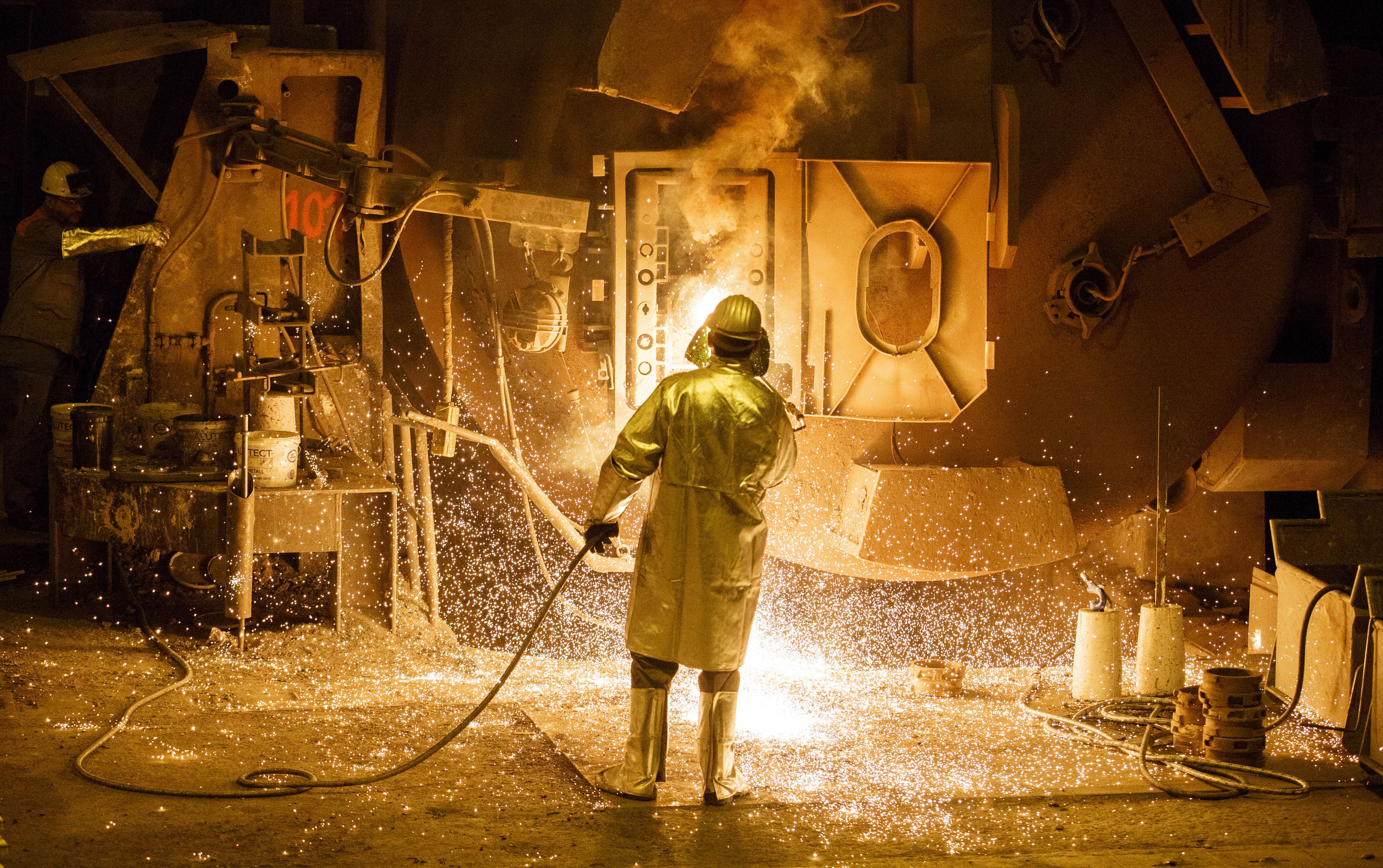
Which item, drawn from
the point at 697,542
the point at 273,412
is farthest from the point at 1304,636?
the point at 273,412

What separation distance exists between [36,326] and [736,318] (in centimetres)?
367

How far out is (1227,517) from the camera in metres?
6.08

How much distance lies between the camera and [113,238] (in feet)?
16.9

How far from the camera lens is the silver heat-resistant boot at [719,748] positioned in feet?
11.6

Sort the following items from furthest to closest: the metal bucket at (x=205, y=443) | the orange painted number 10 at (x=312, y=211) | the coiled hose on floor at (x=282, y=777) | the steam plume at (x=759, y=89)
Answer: the orange painted number 10 at (x=312, y=211), the metal bucket at (x=205, y=443), the steam plume at (x=759, y=89), the coiled hose on floor at (x=282, y=777)

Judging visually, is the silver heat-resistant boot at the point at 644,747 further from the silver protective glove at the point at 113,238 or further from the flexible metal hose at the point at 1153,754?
the silver protective glove at the point at 113,238

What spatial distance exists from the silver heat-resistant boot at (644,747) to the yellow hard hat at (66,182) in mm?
3794

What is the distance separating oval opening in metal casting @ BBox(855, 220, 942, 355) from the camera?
4648mm

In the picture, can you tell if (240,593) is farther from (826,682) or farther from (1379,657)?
(1379,657)

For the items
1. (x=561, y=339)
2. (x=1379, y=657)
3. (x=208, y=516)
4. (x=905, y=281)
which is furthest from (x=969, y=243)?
(x=208, y=516)

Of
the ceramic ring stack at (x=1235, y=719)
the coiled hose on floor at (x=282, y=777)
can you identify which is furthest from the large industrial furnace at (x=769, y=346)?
the coiled hose on floor at (x=282, y=777)

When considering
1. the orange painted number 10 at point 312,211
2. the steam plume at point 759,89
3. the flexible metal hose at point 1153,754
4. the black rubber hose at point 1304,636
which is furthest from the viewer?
the orange painted number 10 at point 312,211

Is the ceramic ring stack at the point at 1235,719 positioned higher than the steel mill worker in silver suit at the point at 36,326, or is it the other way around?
the steel mill worker in silver suit at the point at 36,326

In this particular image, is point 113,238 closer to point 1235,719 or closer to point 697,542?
point 697,542
